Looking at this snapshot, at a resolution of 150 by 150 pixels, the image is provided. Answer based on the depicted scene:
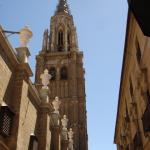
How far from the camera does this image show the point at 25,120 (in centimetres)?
1280

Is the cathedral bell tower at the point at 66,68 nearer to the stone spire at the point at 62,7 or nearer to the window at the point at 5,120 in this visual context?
the stone spire at the point at 62,7

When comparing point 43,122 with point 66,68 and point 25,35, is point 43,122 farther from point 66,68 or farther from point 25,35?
point 66,68

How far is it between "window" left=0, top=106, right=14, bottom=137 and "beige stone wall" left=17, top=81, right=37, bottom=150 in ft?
1.83

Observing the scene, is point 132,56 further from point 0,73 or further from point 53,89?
point 53,89

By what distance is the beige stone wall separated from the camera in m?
11.4

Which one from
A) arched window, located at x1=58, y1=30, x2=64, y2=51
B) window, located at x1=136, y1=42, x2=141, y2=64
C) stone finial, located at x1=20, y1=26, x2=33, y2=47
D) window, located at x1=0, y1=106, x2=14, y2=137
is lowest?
window, located at x1=0, y1=106, x2=14, y2=137

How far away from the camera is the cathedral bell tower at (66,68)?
39.1m

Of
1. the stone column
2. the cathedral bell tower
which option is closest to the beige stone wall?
the stone column

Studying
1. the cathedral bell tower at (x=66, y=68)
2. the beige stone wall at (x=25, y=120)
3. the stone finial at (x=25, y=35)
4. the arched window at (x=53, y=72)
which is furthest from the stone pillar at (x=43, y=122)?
the arched window at (x=53, y=72)

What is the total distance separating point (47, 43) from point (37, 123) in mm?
35575

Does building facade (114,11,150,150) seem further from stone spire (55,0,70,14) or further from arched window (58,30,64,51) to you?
stone spire (55,0,70,14)

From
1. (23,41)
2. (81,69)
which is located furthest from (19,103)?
(81,69)

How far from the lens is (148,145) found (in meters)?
13.2

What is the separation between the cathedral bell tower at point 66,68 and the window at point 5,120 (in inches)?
1046
